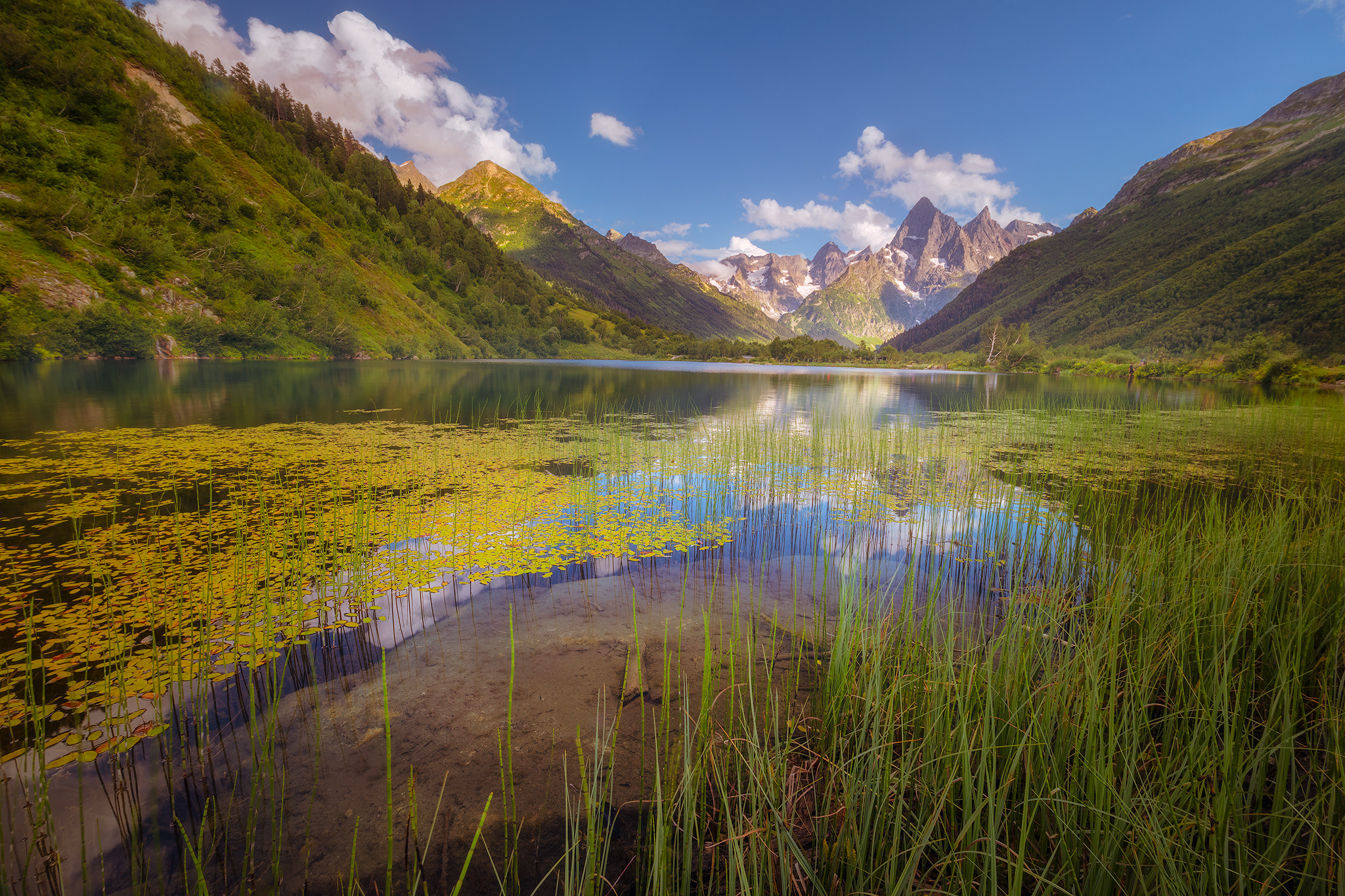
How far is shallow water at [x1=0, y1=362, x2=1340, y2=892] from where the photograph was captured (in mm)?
2514

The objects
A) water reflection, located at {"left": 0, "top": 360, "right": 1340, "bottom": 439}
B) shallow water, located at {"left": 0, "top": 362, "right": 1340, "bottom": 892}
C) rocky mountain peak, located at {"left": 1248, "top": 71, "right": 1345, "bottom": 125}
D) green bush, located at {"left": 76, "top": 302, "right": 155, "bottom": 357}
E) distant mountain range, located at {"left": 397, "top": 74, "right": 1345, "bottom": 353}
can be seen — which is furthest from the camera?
rocky mountain peak, located at {"left": 1248, "top": 71, "right": 1345, "bottom": 125}

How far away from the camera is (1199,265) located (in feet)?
276

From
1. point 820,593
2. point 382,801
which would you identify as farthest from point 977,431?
point 382,801

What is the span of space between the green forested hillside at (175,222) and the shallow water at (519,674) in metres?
47.3

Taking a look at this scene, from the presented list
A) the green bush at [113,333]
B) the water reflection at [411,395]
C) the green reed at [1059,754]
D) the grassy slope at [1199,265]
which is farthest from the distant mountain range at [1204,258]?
the green bush at [113,333]

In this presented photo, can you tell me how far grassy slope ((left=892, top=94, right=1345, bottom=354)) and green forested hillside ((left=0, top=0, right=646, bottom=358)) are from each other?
10227 centimetres

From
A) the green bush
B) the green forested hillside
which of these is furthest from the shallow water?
the green forested hillside

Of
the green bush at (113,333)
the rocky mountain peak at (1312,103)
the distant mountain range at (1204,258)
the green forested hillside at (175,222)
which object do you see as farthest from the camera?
the rocky mountain peak at (1312,103)

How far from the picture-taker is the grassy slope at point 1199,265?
5809 cm

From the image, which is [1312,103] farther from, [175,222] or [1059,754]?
[175,222]

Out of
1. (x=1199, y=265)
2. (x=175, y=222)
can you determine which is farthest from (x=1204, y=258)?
(x=175, y=222)

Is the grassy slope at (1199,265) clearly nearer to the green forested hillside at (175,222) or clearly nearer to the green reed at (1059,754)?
the green reed at (1059,754)

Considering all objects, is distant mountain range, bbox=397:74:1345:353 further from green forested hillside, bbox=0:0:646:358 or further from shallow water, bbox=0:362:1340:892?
green forested hillside, bbox=0:0:646:358

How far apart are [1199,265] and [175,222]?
5813 inches
